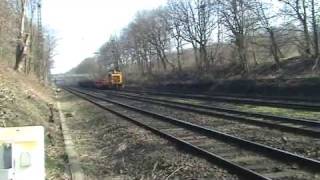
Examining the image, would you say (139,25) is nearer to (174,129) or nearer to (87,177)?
(174,129)

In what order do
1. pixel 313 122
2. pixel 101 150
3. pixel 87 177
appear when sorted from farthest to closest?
pixel 313 122
pixel 101 150
pixel 87 177

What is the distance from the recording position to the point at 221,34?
69.6 metres

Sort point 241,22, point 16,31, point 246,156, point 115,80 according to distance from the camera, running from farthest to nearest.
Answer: point 115,80 < point 241,22 < point 16,31 < point 246,156

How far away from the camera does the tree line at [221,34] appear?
49.5 metres

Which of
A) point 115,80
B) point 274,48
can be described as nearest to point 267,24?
point 274,48

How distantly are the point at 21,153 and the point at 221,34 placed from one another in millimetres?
66113

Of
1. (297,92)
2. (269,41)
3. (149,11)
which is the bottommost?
(297,92)

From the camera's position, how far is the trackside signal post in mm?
4512

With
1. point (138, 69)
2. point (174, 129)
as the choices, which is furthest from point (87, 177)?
point (138, 69)

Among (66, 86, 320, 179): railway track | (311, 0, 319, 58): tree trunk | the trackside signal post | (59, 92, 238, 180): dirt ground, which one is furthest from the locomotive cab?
the trackside signal post

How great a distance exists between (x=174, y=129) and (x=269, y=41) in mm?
41907

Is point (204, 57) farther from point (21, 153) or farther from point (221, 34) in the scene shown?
point (21, 153)

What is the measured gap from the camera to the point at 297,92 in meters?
36.4

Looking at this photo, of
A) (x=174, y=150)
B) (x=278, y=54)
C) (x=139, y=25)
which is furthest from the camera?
(x=139, y=25)
